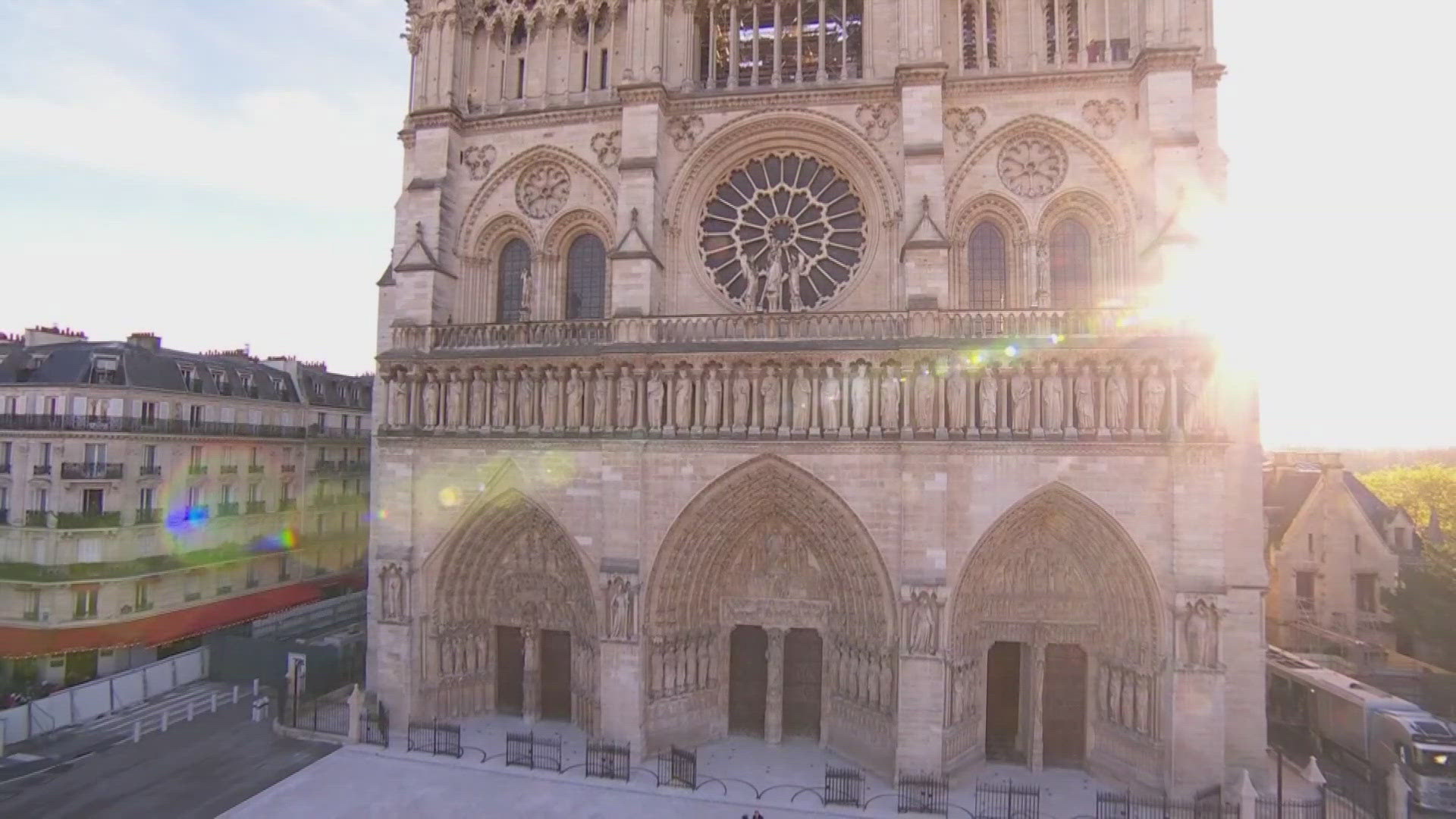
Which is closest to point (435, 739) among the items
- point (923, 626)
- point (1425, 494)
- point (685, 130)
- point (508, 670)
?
point (508, 670)

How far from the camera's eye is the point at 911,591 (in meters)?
14.8

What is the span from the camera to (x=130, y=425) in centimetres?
2256

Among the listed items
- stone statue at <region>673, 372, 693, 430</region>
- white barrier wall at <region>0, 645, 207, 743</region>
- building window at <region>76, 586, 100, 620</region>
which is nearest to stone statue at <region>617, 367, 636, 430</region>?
stone statue at <region>673, 372, 693, 430</region>

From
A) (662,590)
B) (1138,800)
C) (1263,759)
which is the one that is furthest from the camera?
(662,590)

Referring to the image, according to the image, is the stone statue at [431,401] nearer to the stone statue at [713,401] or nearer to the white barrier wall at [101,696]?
the stone statue at [713,401]

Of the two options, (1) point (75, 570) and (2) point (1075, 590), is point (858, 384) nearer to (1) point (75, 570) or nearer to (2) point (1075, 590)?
(2) point (1075, 590)

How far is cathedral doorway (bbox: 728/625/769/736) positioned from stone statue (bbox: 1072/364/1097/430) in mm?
7870

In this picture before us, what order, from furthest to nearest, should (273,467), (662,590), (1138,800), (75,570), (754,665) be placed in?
1. (273,467)
2. (75,570)
3. (754,665)
4. (662,590)
5. (1138,800)

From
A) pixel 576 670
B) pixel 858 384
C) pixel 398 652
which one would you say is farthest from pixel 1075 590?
pixel 398 652

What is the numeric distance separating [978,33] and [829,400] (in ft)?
28.4

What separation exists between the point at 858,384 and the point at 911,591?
4.06 meters

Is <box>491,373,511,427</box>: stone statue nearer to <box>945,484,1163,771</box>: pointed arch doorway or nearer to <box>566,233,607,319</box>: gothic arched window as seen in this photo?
<box>566,233,607,319</box>: gothic arched window

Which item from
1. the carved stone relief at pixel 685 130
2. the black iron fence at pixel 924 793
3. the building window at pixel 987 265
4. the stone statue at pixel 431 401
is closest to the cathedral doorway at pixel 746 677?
the black iron fence at pixel 924 793

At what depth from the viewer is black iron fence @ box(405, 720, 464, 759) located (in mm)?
16031
